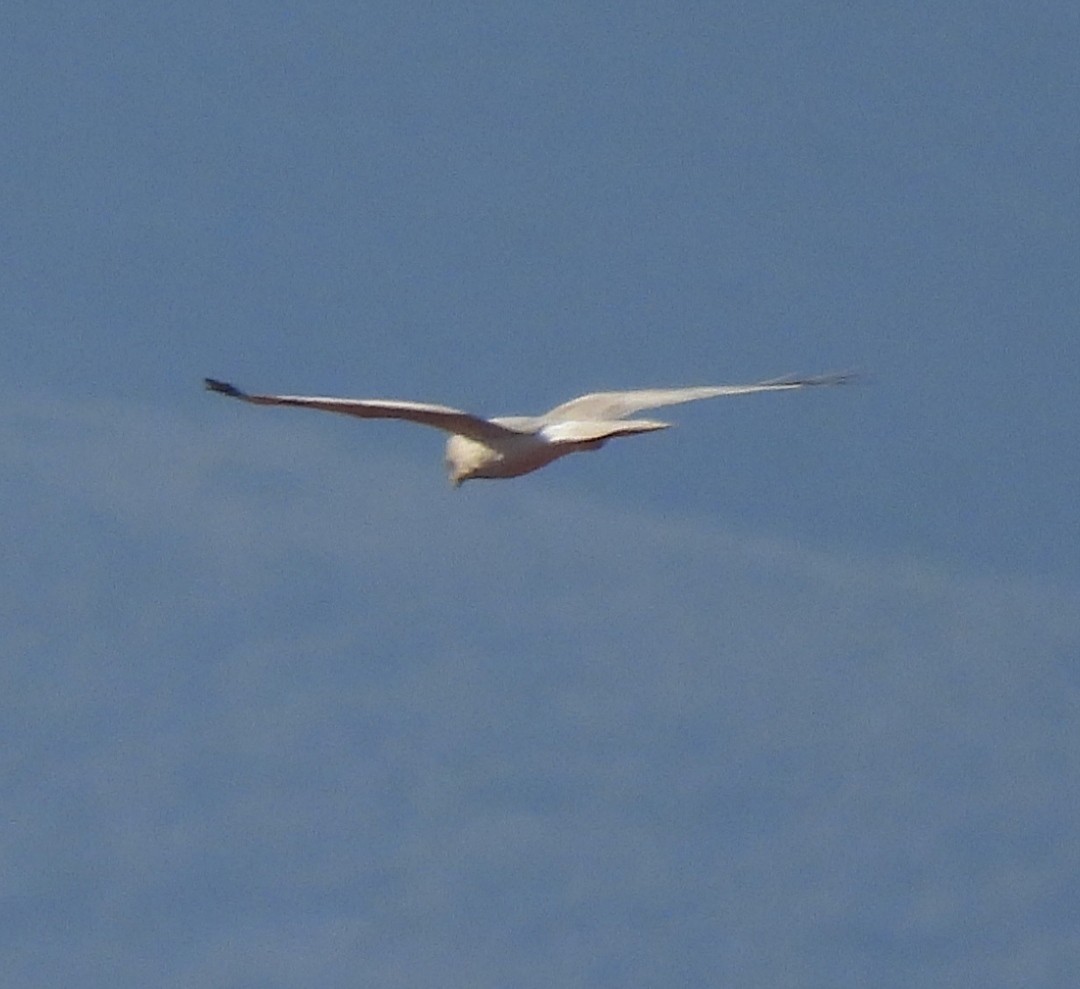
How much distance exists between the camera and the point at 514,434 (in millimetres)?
30391

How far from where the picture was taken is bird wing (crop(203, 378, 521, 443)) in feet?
88.6

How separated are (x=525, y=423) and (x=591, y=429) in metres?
1.20

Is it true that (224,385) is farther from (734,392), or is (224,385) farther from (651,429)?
(734,392)

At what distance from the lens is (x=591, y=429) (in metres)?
29.7

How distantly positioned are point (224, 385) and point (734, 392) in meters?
5.67

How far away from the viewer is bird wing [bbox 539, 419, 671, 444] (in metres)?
28.2

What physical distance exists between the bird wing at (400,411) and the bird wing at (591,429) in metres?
0.37

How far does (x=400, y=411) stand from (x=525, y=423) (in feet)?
9.03

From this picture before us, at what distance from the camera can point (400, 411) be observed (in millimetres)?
28203

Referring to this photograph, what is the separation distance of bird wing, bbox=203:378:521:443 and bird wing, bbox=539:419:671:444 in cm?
37

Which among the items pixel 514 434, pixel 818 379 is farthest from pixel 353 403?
pixel 818 379

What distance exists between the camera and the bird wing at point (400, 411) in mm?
27016

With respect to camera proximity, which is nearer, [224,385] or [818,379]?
[224,385]

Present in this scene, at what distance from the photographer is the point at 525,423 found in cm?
3075
